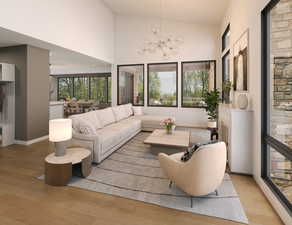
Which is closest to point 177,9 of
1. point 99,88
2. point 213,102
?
point 213,102

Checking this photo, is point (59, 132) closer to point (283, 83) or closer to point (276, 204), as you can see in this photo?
point (276, 204)

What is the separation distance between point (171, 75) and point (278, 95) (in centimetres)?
538

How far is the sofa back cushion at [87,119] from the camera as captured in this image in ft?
11.6

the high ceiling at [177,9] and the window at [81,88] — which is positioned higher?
the high ceiling at [177,9]

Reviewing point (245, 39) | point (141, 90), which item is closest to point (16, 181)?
point (245, 39)

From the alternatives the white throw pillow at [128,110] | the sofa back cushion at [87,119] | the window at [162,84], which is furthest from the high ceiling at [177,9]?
the sofa back cushion at [87,119]

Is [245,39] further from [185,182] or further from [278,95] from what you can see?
[185,182]

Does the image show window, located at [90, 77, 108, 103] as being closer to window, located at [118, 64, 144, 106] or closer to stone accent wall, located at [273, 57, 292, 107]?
window, located at [118, 64, 144, 106]

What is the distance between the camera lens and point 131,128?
5055 millimetres

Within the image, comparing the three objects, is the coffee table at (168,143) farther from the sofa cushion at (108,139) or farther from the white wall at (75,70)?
the white wall at (75,70)

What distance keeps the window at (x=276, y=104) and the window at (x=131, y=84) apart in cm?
565

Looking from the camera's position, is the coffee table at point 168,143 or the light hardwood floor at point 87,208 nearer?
the light hardwood floor at point 87,208

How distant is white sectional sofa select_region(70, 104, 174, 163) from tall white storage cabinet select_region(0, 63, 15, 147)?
232 cm

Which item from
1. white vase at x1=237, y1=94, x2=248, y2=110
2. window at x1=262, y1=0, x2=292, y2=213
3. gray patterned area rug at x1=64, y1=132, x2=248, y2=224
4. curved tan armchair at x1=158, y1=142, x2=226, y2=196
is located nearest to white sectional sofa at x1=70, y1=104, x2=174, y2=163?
gray patterned area rug at x1=64, y1=132, x2=248, y2=224
